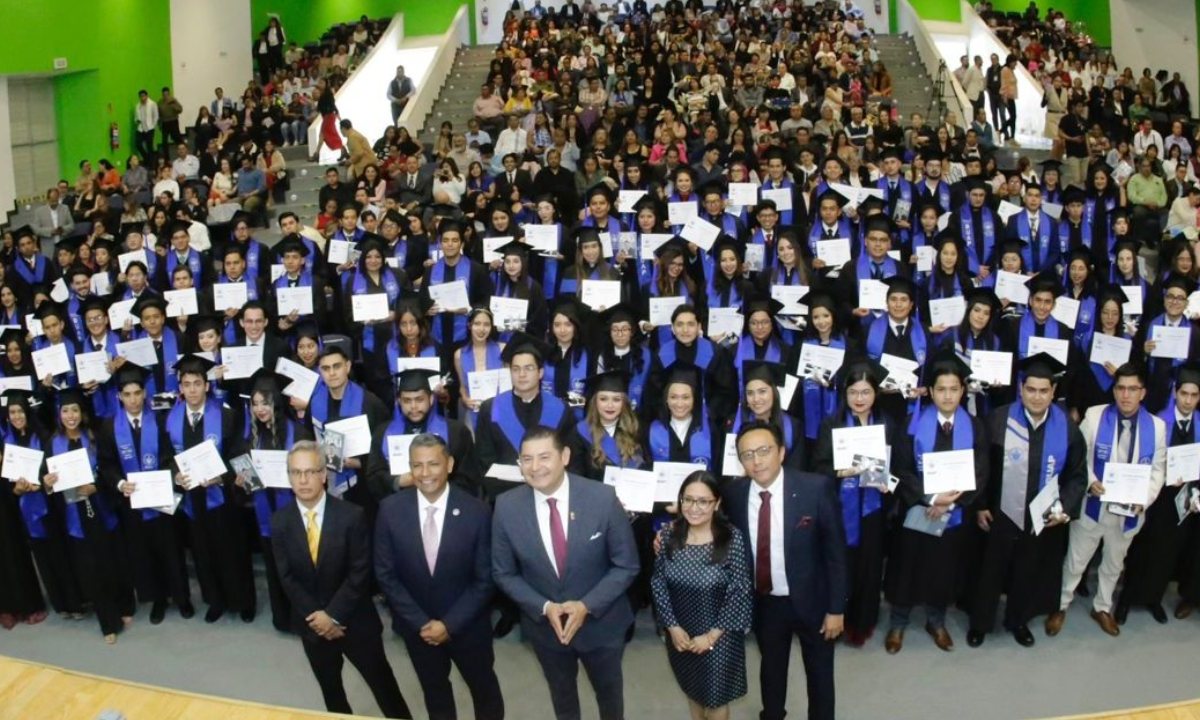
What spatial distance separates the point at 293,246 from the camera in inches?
366

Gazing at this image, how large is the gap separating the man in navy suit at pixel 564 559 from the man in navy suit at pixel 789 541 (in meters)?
0.55

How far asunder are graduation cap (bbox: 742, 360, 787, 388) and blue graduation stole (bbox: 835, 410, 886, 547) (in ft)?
2.19

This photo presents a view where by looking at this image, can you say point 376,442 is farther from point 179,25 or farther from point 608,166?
point 179,25

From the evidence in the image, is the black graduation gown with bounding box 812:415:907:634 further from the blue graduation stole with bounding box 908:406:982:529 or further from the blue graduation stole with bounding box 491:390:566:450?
the blue graduation stole with bounding box 491:390:566:450

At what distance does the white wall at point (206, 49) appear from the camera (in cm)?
2138

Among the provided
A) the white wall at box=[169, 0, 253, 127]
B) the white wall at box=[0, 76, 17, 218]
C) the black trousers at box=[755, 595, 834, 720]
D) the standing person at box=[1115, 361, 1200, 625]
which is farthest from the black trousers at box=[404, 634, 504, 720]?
the white wall at box=[169, 0, 253, 127]

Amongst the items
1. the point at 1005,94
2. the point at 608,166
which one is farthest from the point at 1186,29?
the point at 608,166

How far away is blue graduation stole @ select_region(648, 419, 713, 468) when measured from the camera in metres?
6.39

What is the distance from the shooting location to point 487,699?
5.39 m

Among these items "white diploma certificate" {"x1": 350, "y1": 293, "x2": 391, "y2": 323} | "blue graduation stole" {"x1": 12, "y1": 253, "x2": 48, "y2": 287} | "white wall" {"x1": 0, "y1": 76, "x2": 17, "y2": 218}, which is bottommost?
"white diploma certificate" {"x1": 350, "y1": 293, "x2": 391, "y2": 323}

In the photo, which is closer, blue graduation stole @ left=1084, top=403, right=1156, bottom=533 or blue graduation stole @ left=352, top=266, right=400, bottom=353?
blue graduation stole @ left=1084, top=403, right=1156, bottom=533

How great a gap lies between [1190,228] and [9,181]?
1479cm

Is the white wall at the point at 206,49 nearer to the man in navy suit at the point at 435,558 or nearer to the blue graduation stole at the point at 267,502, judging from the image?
the blue graduation stole at the point at 267,502

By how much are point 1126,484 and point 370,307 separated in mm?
4889
